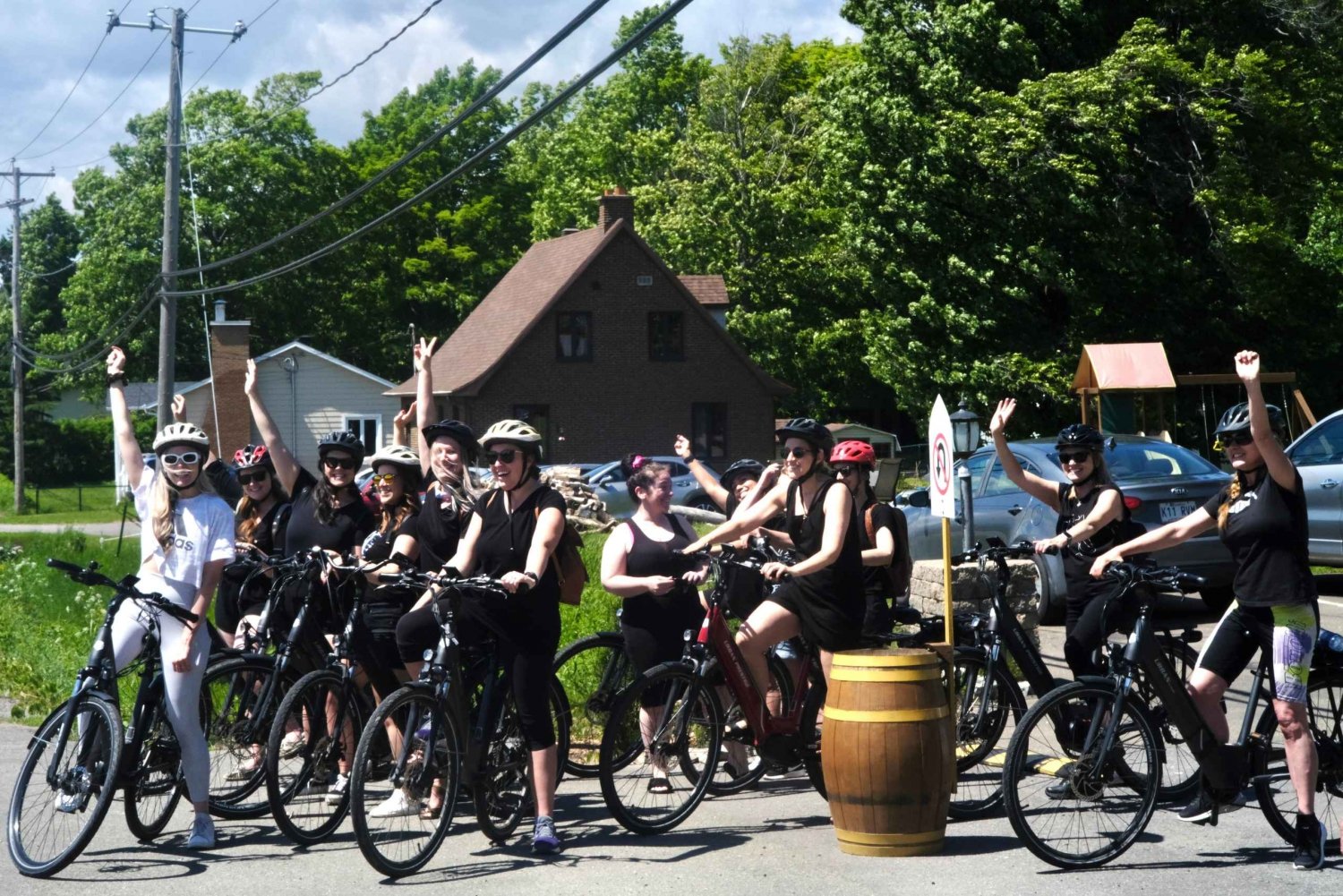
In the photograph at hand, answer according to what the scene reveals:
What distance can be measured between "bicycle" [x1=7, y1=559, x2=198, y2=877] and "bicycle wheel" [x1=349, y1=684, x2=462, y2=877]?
1029 mm

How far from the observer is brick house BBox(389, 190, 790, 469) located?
2020 inches

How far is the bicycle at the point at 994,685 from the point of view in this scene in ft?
25.8

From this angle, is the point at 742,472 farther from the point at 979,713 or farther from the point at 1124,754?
the point at 1124,754

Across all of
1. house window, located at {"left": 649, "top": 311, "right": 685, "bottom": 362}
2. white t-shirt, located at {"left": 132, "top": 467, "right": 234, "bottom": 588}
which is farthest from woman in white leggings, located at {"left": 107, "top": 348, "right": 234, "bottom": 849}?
house window, located at {"left": 649, "top": 311, "right": 685, "bottom": 362}

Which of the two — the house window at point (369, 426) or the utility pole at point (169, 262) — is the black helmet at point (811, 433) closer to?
the utility pole at point (169, 262)

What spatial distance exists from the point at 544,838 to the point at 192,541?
6.89 feet

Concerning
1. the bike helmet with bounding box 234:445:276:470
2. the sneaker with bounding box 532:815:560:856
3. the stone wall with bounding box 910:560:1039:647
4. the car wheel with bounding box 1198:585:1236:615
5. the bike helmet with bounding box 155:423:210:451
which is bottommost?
the sneaker with bounding box 532:815:560:856

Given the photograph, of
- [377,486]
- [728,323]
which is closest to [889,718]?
[377,486]

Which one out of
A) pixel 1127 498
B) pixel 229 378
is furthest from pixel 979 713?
pixel 229 378

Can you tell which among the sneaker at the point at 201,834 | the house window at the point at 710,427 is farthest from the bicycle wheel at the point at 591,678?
the house window at the point at 710,427

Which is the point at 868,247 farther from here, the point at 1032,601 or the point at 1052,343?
the point at 1032,601

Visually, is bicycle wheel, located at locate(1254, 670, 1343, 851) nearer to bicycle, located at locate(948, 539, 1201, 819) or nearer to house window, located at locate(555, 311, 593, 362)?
bicycle, located at locate(948, 539, 1201, 819)

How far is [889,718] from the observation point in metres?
7.06

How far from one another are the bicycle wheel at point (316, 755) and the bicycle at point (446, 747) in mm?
221
